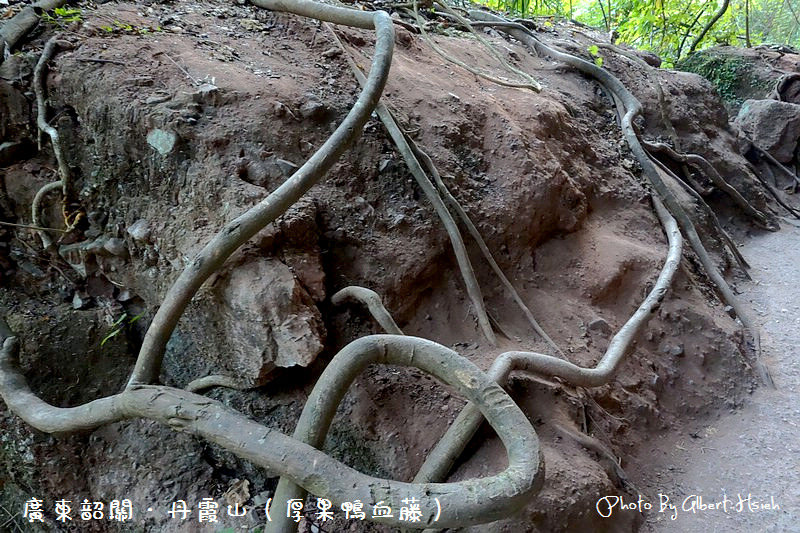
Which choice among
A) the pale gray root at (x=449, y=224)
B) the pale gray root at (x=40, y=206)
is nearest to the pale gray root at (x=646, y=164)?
the pale gray root at (x=449, y=224)

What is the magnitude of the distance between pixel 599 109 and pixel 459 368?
9.93ft

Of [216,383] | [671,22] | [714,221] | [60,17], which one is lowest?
[216,383]

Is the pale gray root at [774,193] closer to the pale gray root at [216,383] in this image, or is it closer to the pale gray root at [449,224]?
the pale gray root at [449,224]

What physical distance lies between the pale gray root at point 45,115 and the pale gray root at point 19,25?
117mm

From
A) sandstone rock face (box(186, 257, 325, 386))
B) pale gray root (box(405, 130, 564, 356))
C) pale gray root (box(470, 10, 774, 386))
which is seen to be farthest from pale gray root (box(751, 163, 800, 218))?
sandstone rock face (box(186, 257, 325, 386))

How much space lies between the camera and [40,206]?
225cm

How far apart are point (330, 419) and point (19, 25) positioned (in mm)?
2107

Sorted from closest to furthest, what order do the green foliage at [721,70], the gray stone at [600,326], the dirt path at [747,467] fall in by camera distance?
1. the dirt path at [747,467]
2. the gray stone at [600,326]
3. the green foliage at [721,70]

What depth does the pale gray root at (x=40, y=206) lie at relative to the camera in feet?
7.22

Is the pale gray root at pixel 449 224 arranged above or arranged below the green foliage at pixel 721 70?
below

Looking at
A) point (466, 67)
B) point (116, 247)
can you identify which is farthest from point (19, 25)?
point (466, 67)

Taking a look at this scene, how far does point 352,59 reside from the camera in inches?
107

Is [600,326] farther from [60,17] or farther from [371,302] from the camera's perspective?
[60,17]

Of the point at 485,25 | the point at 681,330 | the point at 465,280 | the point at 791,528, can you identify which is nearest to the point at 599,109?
the point at 485,25
